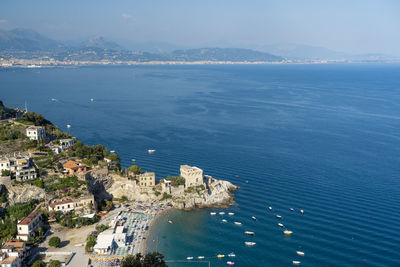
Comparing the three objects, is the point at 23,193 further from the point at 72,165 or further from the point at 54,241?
the point at 54,241

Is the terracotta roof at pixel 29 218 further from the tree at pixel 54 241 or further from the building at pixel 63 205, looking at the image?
the tree at pixel 54 241

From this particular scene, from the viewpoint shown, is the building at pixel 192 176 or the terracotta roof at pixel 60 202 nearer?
the terracotta roof at pixel 60 202

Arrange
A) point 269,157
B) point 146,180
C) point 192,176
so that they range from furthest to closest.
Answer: point 269,157
point 192,176
point 146,180

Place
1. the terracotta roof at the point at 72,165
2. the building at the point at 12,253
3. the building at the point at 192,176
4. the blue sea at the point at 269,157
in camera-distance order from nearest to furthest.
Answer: the building at the point at 12,253 < the blue sea at the point at 269,157 < the terracotta roof at the point at 72,165 < the building at the point at 192,176

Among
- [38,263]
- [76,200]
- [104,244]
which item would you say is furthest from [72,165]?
[38,263]

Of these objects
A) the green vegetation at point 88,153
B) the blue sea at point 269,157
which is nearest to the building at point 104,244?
the blue sea at point 269,157

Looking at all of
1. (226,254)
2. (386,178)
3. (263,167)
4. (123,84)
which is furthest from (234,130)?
(123,84)

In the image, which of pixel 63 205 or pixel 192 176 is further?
pixel 192 176
